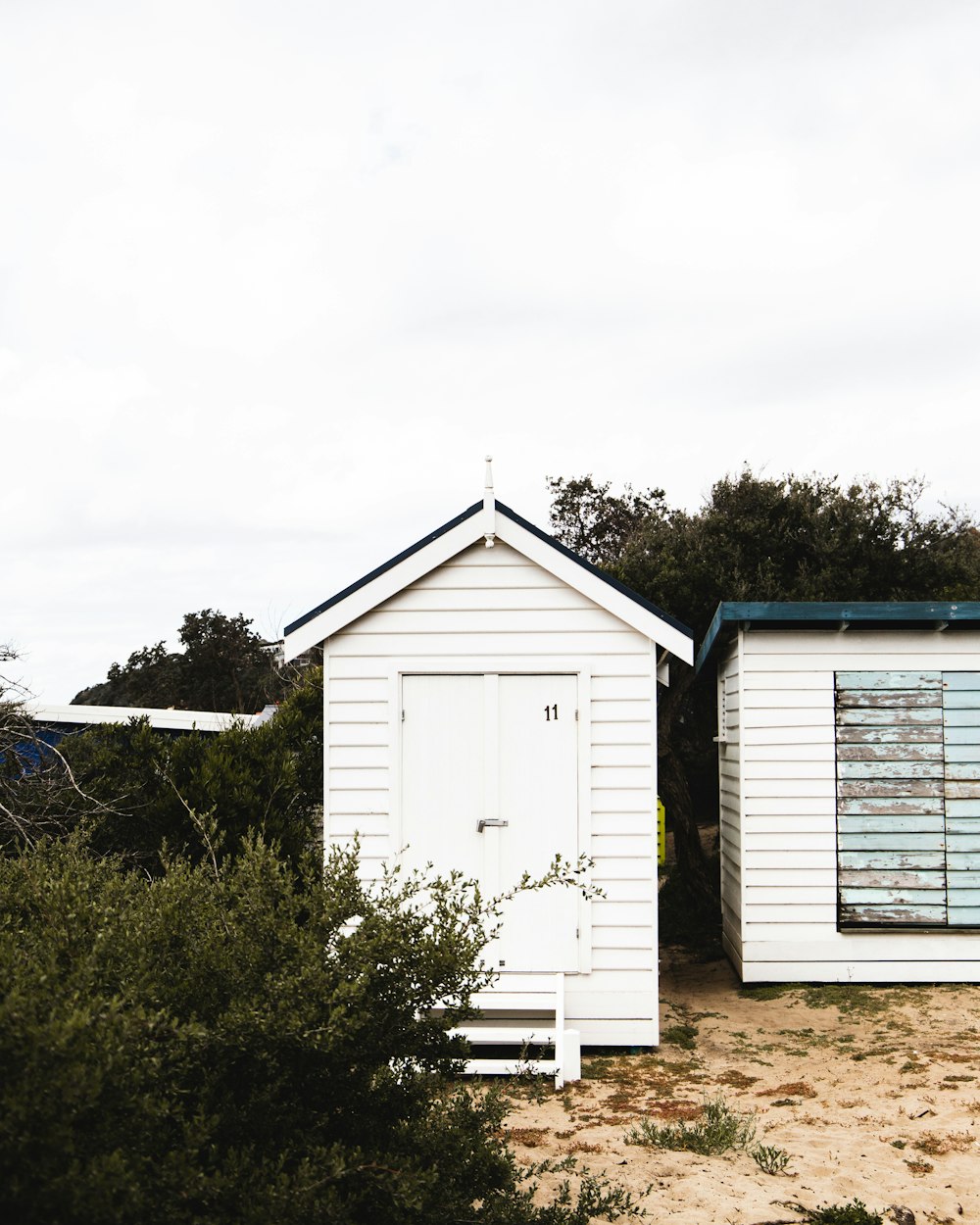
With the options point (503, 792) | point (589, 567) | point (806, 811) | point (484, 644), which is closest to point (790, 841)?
point (806, 811)

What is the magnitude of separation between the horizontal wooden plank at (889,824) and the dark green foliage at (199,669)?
953 inches

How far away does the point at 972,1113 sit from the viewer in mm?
5715

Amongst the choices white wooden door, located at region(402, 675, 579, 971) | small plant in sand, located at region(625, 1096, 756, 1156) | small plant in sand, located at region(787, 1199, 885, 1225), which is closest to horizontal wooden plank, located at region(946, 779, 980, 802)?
white wooden door, located at region(402, 675, 579, 971)

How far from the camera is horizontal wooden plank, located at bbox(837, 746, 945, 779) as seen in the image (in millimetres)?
9156

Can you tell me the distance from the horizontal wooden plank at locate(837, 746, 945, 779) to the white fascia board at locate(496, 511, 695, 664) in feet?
8.13

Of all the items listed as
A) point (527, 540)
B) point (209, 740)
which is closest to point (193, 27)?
point (527, 540)

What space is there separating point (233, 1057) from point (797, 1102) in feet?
13.6

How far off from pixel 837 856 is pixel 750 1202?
16.3 feet

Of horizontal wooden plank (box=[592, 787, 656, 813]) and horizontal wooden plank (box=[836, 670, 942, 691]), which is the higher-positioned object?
horizontal wooden plank (box=[836, 670, 942, 691])

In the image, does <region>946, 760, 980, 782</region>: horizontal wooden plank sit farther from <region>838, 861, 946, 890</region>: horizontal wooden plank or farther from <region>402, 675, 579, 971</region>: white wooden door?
<region>402, 675, 579, 971</region>: white wooden door

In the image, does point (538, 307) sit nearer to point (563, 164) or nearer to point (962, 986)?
point (563, 164)

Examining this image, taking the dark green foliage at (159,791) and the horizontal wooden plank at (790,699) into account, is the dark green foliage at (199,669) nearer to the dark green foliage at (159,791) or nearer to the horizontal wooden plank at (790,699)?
the dark green foliage at (159,791)

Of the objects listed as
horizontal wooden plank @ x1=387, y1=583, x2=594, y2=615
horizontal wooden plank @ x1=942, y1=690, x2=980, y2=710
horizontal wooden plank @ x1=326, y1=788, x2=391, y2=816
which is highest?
horizontal wooden plank @ x1=387, y1=583, x2=594, y2=615

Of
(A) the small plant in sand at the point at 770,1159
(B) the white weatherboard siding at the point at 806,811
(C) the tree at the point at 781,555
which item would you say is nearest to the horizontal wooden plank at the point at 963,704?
(B) the white weatherboard siding at the point at 806,811
